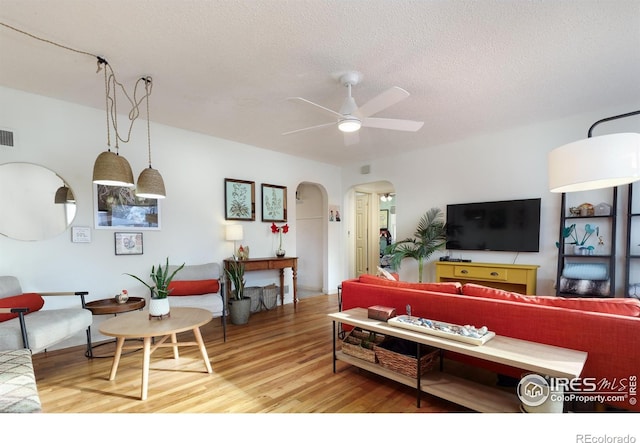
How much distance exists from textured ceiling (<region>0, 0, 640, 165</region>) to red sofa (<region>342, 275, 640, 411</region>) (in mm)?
1782

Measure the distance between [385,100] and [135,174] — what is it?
3033 mm

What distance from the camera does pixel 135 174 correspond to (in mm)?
3562

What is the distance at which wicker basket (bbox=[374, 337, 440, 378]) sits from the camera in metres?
2.05

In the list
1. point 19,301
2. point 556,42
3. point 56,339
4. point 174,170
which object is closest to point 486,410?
point 556,42

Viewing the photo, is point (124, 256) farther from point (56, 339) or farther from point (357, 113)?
point (357, 113)

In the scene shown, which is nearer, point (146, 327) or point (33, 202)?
point (146, 327)

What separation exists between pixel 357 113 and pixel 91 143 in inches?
115

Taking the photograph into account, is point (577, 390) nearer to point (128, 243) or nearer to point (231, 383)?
point (231, 383)

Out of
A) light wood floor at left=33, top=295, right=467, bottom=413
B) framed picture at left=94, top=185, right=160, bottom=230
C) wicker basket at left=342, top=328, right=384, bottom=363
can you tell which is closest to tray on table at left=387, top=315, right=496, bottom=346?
wicker basket at left=342, top=328, right=384, bottom=363

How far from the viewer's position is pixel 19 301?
8.27 ft

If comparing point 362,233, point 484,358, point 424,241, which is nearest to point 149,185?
point 484,358

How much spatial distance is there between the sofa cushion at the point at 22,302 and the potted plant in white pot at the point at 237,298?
1866mm

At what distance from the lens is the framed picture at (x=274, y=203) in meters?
4.86

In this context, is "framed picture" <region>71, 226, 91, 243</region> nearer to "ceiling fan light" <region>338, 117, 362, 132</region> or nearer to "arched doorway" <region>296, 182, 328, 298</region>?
"ceiling fan light" <region>338, 117, 362, 132</region>
